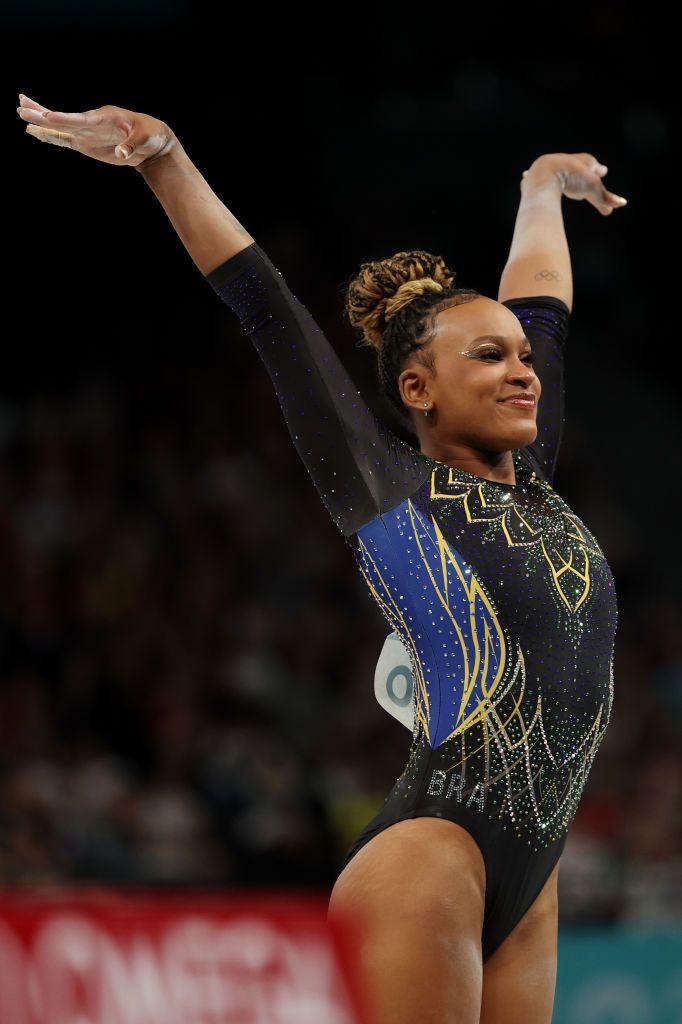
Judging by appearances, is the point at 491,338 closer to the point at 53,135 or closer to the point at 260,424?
the point at 53,135

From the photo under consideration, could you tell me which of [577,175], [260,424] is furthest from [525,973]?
[260,424]

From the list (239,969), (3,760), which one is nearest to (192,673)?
(3,760)

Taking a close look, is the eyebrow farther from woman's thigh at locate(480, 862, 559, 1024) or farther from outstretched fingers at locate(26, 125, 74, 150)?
woman's thigh at locate(480, 862, 559, 1024)

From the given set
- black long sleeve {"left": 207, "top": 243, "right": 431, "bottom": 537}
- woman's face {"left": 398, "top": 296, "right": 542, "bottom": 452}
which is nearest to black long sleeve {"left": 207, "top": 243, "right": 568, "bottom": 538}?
black long sleeve {"left": 207, "top": 243, "right": 431, "bottom": 537}

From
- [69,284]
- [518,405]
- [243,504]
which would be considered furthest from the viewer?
[69,284]

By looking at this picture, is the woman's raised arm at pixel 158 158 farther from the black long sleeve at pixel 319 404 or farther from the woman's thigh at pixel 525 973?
the woman's thigh at pixel 525 973

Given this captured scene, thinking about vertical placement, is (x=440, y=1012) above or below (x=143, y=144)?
below

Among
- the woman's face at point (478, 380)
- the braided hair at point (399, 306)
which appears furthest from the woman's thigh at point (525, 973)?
the braided hair at point (399, 306)

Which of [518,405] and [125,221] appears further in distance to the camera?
[125,221]

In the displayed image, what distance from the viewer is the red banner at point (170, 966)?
5.75 feet

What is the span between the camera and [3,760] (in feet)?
18.3

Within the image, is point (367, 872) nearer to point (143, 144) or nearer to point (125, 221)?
point (143, 144)

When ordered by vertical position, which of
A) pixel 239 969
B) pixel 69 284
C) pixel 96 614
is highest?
pixel 69 284

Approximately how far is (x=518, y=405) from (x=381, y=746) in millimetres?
3889
